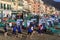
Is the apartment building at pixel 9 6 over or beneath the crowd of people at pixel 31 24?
over

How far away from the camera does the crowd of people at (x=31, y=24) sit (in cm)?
521

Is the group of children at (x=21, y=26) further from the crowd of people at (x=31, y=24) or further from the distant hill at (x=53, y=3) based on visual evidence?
the distant hill at (x=53, y=3)

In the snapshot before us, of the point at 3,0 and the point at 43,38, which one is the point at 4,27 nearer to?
the point at 3,0

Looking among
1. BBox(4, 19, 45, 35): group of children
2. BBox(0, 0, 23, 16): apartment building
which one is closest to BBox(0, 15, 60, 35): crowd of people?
BBox(4, 19, 45, 35): group of children

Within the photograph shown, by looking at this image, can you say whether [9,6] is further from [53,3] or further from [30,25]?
[53,3]

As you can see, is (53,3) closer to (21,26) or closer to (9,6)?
(21,26)

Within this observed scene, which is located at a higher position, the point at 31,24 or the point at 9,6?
the point at 9,6

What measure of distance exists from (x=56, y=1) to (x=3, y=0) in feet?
4.16

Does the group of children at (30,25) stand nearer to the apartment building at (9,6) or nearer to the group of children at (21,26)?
the group of children at (21,26)

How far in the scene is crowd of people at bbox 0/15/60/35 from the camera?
205 inches

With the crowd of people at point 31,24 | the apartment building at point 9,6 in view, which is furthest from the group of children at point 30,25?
the apartment building at point 9,6

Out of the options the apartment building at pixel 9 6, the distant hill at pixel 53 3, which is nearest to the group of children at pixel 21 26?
the apartment building at pixel 9 6

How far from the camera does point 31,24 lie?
525 cm

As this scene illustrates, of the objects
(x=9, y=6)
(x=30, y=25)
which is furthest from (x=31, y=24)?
(x=9, y=6)
